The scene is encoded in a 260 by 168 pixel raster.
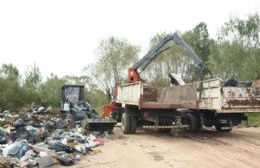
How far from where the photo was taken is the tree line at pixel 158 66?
3075cm

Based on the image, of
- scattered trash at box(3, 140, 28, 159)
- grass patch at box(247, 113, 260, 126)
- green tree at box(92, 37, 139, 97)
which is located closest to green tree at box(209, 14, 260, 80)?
green tree at box(92, 37, 139, 97)

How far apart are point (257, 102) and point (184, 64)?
29.6 meters

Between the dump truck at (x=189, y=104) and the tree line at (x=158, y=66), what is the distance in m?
12.6

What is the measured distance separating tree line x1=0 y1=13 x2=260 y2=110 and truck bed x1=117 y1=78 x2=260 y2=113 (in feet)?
44.9

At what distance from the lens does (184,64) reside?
43.9 metres

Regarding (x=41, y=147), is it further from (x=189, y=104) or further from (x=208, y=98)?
(x=189, y=104)

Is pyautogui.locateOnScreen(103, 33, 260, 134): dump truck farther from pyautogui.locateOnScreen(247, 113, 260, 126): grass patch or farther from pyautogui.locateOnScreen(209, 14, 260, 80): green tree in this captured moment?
pyautogui.locateOnScreen(209, 14, 260, 80): green tree

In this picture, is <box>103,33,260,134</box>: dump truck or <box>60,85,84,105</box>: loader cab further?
<box>60,85,84,105</box>: loader cab

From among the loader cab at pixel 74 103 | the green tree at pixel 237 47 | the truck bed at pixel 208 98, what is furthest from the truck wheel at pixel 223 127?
the green tree at pixel 237 47

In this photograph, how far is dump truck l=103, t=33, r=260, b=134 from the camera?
14.1 metres

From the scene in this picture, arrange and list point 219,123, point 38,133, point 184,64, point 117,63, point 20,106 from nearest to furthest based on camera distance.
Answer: point 38,133
point 219,123
point 20,106
point 184,64
point 117,63

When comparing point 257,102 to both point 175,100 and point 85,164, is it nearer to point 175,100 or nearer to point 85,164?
point 175,100

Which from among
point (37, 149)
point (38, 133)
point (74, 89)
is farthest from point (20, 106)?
point (37, 149)

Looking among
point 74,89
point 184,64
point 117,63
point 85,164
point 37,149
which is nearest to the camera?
point 85,164
